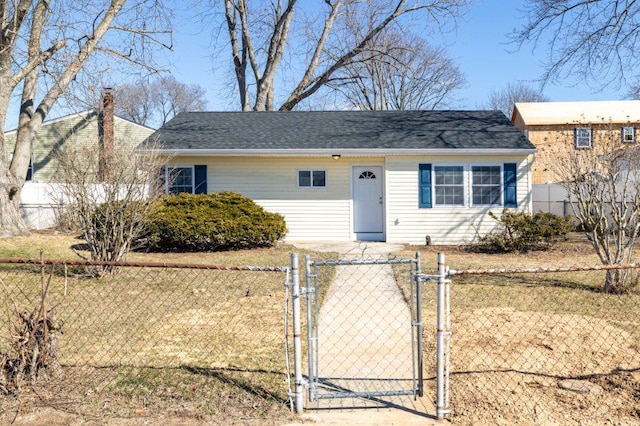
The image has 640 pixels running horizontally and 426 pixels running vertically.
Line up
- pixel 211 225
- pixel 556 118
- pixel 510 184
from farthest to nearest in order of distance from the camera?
pixel 556 118 → pixel 510 184 → pixel 211 225

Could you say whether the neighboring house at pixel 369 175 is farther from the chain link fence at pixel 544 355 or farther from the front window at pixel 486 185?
the chain link fence at pixel 544 355

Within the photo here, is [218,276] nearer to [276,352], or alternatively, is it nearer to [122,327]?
[122,327]

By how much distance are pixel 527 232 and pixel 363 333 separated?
28.0 ft

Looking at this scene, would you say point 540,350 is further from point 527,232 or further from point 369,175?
point 369,175

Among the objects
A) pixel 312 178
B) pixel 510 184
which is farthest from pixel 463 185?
pixel 312 178

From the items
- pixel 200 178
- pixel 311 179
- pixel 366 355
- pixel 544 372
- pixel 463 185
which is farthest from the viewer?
pixel 311 179

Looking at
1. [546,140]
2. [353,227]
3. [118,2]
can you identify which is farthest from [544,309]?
[546,140]

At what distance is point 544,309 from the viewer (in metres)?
7.51

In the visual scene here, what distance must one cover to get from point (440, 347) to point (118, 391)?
8.53ft

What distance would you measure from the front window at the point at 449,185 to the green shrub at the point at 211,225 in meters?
4.49

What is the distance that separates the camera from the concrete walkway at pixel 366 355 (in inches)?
166

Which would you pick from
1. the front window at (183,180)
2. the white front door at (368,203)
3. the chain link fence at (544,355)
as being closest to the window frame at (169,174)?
the front window at (183,180)

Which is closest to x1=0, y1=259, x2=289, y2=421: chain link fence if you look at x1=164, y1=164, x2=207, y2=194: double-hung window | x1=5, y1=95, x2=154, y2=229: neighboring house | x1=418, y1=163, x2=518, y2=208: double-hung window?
x1=164, y1=164, x2=207, y2=194: double-hung window

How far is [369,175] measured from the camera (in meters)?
16.1
